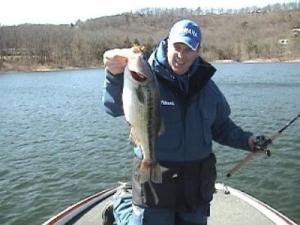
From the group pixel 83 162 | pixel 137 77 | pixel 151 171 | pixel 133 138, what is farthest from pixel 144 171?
pixel 83 162

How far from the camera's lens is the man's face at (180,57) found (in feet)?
13.4

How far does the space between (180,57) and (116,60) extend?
0.58 meters

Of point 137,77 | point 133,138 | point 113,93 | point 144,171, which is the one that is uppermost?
point 137,77

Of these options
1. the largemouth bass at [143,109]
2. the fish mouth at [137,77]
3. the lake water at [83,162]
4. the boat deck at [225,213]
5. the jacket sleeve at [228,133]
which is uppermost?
the fish mouth at [137,77]

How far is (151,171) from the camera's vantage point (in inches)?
159

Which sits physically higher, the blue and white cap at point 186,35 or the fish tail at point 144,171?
the blue and white cap at point 186,35

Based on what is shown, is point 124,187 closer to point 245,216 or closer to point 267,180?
point 245,216

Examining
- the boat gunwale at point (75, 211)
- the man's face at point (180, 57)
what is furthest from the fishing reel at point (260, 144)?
the boat gunwale at point (75, 211)

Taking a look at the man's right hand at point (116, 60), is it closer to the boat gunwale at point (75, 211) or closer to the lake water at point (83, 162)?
the boat gunwale at point (75, 211)

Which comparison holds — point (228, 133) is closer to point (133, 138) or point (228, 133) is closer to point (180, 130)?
point (180, 130)

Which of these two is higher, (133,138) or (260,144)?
(133,138)

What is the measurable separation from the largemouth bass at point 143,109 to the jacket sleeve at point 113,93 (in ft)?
0.95

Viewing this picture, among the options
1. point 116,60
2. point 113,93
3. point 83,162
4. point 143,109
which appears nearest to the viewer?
point 143,109

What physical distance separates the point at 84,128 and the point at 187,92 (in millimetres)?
20688
